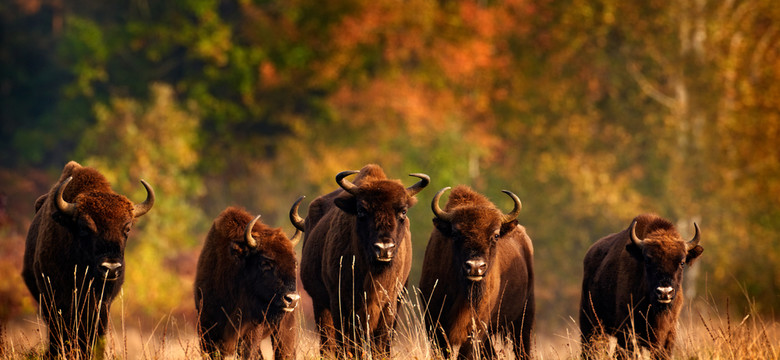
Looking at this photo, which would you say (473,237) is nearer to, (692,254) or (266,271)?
(266,271)

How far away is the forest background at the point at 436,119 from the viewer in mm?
29844

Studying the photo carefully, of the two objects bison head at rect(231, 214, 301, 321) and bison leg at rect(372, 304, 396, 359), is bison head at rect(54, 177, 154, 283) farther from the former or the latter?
bison leg at rect(372, 304, 396, 359)

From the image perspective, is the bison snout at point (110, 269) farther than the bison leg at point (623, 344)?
No

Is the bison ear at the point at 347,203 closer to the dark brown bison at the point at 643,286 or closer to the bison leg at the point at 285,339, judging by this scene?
the bison leg at the point at 285,339

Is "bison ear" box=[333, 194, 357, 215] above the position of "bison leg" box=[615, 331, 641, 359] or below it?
above

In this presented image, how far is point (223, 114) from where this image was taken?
3716 cm

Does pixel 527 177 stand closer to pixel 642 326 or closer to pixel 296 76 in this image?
pixel 296 76

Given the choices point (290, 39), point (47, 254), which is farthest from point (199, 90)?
point (47, 254)

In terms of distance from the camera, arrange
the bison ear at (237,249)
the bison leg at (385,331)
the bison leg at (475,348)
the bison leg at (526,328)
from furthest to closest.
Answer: the bison leg at (526,328), the bison leg at (385,331), the bison ear at (237,249), the bison leg at (475,348)

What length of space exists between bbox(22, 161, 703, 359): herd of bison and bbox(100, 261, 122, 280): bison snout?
2cm

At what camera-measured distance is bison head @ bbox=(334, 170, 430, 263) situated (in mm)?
11289

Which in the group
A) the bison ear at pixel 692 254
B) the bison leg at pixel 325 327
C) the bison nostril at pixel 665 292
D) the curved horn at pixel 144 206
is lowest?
the bison leg at pixel 325 327

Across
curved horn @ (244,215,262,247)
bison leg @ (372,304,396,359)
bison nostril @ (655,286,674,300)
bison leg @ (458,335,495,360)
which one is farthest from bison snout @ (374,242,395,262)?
bison nostril @ (655,286,674,300)

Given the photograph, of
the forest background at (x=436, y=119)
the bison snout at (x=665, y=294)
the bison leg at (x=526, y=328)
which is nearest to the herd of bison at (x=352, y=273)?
the bison snout at (x=665, y=294)
